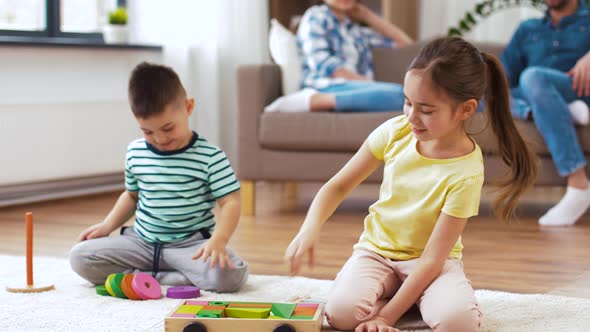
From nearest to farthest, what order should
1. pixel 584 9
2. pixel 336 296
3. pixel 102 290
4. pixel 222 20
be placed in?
pixel 336 296 → pixel 102 290 → pixel 584 9 → pixel 222 20

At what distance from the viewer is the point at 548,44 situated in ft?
11.2

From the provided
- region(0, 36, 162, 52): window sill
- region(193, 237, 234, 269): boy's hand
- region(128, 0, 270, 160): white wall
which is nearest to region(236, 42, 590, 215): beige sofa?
region(0, 36, 162, 52): window sill

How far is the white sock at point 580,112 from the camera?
3062 millimetres

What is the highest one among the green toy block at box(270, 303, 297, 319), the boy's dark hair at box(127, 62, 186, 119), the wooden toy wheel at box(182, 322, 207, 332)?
the boy's dark hair at box(127, 62, 186, 119)

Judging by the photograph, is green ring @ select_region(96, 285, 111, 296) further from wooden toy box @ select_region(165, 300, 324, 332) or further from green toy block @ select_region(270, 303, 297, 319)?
green toy block @ select_region(270, 303, 297, 319)

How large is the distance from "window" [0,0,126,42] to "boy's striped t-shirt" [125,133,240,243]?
2.01m

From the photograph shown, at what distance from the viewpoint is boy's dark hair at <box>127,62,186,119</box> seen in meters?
1.92

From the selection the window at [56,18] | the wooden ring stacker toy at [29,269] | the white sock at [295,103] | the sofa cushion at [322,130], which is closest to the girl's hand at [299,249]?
the wooden ring stacker toy at [29,269]

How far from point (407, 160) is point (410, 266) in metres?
0.21

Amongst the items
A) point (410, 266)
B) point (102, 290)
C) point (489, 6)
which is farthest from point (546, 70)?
point (102, 290)

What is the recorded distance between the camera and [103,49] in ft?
13.2

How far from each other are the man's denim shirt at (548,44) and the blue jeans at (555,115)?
0.27 metres

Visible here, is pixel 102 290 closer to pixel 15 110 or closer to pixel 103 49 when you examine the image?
pixel 15 110

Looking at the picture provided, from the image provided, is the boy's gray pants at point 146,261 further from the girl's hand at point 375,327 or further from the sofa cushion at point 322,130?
the sofa cushion at point 322,130
